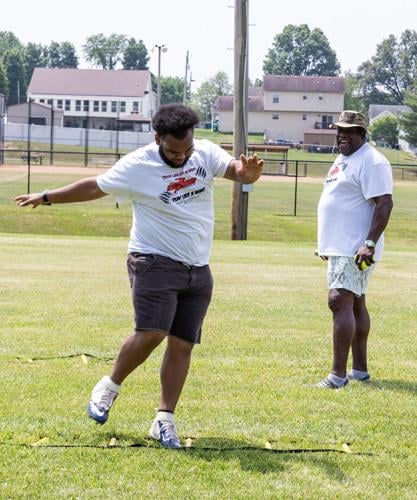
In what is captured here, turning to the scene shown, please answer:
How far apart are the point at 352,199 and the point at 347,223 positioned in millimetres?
175

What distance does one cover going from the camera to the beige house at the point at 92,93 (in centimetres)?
12450

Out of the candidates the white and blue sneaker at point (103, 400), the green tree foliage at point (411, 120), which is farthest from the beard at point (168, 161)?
the green tree foliage at point (411, 120)

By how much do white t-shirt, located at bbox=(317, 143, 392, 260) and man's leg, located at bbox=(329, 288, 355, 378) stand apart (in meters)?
0.31

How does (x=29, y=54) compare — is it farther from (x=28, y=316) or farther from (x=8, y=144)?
(x=28, y=316)

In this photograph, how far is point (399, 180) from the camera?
6769 cm

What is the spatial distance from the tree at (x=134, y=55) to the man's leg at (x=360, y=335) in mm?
170000

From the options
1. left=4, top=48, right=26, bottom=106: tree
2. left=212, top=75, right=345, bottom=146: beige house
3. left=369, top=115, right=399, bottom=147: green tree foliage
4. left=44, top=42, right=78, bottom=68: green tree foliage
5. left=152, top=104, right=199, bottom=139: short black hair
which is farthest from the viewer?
left=44, top=42, right=78, bottom=68: green tree foliage

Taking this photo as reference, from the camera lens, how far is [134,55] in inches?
6826

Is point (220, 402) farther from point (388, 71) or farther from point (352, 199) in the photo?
point (388, 71)

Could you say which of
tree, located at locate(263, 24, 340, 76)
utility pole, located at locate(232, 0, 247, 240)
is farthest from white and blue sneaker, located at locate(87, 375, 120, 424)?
tree, located at locate(263, 24, 340, 76)

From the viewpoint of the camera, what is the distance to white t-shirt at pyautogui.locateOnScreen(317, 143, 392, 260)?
6965mm

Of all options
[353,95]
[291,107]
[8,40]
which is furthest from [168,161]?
[8,40]

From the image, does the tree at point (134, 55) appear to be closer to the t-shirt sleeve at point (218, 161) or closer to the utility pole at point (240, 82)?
the utility pole at point (240, 82)

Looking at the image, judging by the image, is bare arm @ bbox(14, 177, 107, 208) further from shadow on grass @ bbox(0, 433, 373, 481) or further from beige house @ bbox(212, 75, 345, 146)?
beige house @ bbox(212, 75, 345, 146)
